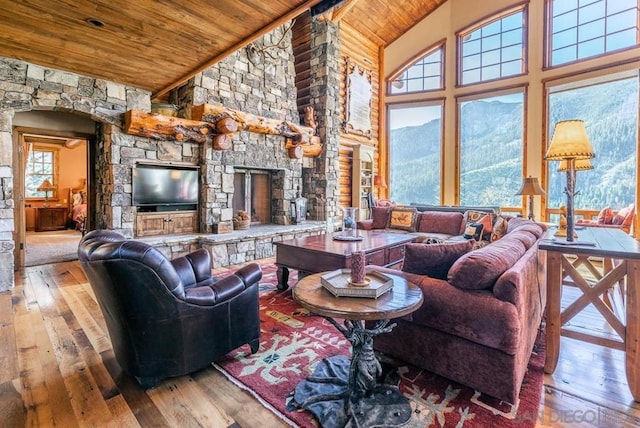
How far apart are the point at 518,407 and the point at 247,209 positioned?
5.09 m

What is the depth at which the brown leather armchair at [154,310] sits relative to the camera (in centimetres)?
174

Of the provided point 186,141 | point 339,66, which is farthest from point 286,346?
point 339,66

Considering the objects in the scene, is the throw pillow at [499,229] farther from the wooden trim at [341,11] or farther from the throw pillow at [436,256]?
the wooden trim at [341,11]

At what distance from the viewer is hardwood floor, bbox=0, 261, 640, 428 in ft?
5.48

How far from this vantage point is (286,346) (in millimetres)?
2424

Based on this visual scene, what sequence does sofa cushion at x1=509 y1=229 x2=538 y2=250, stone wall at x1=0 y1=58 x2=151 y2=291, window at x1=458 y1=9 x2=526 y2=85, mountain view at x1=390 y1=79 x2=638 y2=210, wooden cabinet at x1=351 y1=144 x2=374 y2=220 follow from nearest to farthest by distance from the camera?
sofa cushion at x1=509 y1=229 x2=538 y2=250, stone wall at x1=0 y1=58 x2=151 y2=291, mountain view at x1=390 y1=79 x2=638 y2=210, window at x1=458 y1=9 x2=526 y2=85, wooden cabinet at x1=351 y1=144 x2=374 y2=220

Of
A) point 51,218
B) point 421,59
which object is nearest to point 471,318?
point 421,59

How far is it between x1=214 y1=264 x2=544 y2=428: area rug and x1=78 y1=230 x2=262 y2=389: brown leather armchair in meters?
0.24

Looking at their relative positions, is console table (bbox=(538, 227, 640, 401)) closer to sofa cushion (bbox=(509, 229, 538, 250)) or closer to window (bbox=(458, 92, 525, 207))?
sofa cushion (bbox=(509, 229, 538, 250))

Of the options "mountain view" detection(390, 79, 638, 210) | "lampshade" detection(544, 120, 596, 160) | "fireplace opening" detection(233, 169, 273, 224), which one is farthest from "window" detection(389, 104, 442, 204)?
"lampshade" detection(544, 120, 596, 160)

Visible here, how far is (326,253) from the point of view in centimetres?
333

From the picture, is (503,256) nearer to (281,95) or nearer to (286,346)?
(286,346)

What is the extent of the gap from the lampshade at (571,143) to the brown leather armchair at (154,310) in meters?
2.39

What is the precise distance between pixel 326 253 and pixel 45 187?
30.5ft
